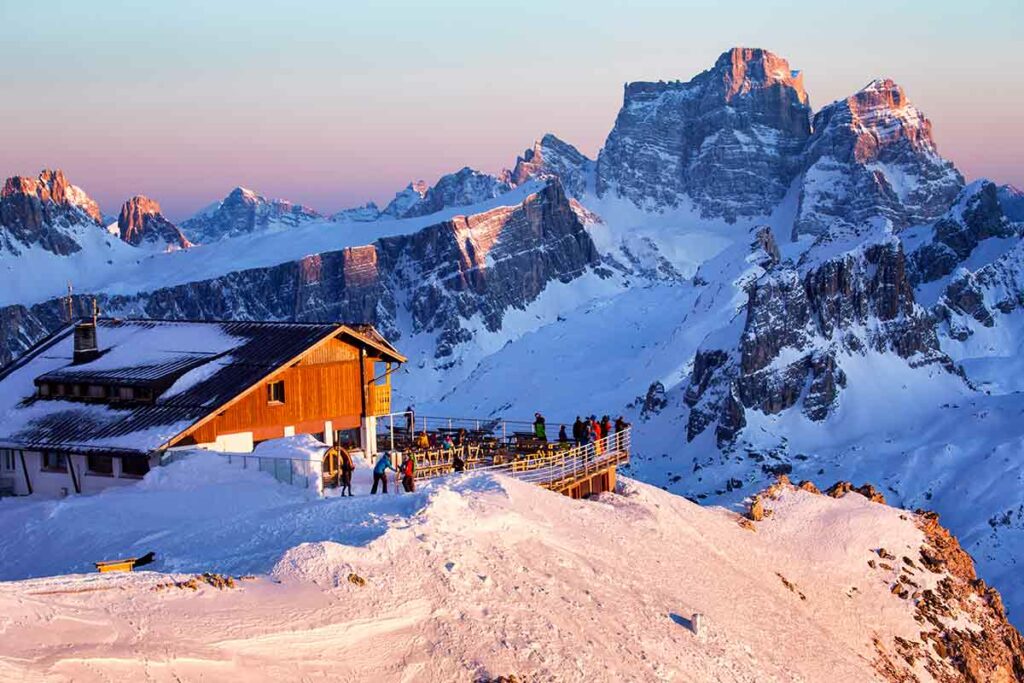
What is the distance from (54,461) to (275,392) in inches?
240

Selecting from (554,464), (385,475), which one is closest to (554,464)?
(554,464)

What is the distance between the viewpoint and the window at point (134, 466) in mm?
38688

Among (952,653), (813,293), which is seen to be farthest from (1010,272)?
(952,653)

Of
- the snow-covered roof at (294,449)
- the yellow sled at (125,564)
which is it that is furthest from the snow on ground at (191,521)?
the snow-covered roof at (294,449)

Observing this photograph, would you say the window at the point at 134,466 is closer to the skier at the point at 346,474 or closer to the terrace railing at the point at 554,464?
the skier at the point at 346,474

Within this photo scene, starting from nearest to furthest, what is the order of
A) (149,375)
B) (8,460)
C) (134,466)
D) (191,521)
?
(191,521) → (134,466) → (8,460) → (149,375)

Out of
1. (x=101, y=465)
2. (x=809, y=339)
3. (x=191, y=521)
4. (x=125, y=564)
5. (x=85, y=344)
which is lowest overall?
(x=125, y=564)

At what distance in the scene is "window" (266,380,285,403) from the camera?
138 ft

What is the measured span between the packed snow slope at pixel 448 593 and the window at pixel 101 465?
1.91 m

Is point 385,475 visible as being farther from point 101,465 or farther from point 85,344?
point 85,344

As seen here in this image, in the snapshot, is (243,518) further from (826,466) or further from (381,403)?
(826,466)

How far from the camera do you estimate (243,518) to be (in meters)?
33.6

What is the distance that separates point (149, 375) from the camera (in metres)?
42.2

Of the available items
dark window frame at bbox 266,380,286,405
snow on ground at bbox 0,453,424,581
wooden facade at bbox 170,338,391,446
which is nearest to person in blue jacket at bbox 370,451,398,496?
snow on ground at bbox 0,453,424,581
